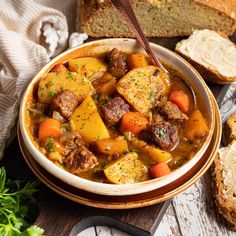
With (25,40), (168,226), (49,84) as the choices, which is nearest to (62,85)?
(49,84)

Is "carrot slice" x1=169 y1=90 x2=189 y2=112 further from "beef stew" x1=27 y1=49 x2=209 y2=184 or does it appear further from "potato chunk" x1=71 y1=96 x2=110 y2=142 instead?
"potato chunk" x1=71 y1=96 x2=110 y2=142

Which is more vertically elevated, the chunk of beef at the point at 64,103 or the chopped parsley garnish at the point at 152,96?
the chopped parsley garnish at the point at 152,96

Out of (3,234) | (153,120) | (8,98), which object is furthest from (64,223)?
(8,98)

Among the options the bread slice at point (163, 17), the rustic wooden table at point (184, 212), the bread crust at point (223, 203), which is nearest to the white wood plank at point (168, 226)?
the rustic wooden table at point (184, 212)

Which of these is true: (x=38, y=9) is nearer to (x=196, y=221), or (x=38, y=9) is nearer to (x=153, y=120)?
(x=153, y=120)

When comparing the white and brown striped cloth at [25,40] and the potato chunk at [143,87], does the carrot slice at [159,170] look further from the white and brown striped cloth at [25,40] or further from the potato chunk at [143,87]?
the white and brown striped cloth at [25,40]

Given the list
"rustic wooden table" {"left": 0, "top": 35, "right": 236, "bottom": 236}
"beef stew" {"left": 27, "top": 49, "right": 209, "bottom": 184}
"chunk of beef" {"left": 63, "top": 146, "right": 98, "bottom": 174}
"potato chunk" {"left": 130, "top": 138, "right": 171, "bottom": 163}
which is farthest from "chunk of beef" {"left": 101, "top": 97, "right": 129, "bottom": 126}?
"rustic wooden table" {"left": 0, "top": 35, "right": 236, "bottom": 236}

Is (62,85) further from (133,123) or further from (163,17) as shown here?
(163,17)
